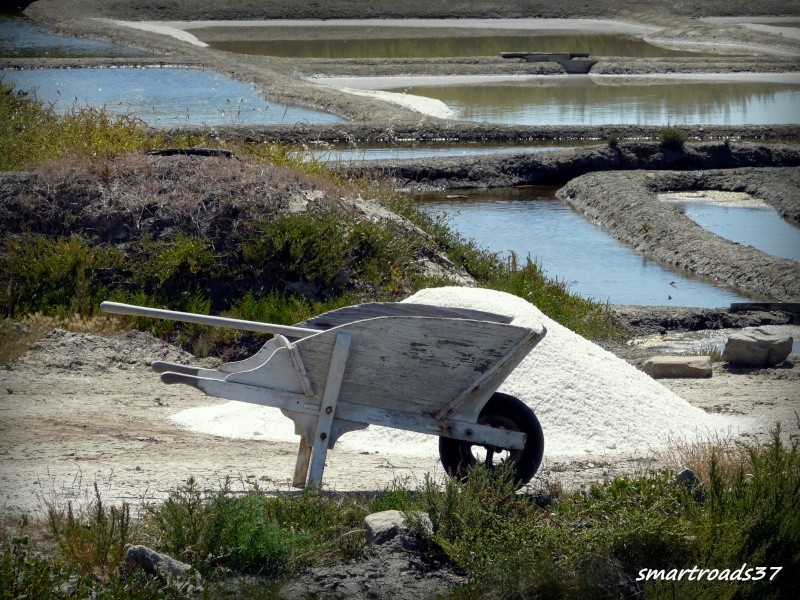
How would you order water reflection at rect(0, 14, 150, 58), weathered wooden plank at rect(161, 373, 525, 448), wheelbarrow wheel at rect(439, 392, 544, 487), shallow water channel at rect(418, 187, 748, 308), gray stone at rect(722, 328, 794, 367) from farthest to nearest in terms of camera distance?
water reflection at rect(0, 14, 150, 58)
shallow water channel at rect(418, 187, 748, 308)
gray stone at rect(722, 328, 794, 367)
wheelbarrow wheel at rect(439, 392, 544, 487)
weathered wooden plank at rect(161, 373, 525, 448)

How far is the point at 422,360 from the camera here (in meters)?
5.74

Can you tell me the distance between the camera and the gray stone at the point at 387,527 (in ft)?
17.1

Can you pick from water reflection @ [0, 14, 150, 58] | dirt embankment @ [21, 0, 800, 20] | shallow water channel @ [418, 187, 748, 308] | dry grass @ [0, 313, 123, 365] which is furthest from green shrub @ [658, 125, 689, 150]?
dirt embankment @ [21, 0, 800, 20]

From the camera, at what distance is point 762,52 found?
48.1 meters

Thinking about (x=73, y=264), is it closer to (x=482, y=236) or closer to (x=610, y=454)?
(x=610, y=454)

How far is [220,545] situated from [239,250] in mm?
6290

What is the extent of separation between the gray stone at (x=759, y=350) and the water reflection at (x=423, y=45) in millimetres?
36620

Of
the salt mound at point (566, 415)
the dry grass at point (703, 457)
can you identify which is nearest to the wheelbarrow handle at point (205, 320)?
the salt mound at point (566, 415)

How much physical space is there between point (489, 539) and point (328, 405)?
1.17m

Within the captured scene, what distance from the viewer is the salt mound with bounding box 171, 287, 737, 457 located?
738 cm

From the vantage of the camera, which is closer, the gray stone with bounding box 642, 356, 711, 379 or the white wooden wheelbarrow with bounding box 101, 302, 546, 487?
the white wooden wheelbarrow with bounding box 101, 302, 546, 487

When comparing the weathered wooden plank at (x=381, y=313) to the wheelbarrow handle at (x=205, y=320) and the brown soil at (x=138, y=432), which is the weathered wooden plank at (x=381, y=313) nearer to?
the wheelbarrow handle at (x=205, y=320)

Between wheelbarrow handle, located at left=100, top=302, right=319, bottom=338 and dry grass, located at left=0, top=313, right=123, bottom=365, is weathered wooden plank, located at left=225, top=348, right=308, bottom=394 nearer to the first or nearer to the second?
wheelbarrow handle, located at left=100, top=302, right=319, bottom=338

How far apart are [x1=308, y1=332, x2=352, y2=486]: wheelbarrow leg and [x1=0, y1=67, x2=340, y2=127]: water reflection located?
20.3 meters
